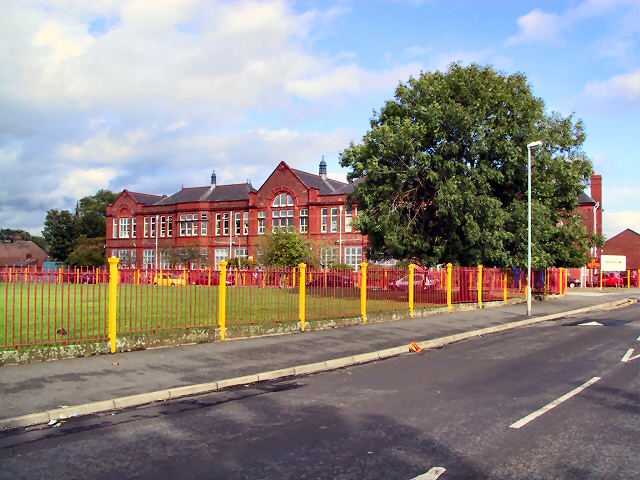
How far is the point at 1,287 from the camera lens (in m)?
12.2

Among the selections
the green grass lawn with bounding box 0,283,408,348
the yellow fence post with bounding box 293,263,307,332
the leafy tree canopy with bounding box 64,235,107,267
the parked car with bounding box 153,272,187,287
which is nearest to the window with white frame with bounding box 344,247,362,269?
the leafy tree canopy with bounding box 64,235,107,267

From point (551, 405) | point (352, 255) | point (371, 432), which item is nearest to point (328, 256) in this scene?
point (352, 255)

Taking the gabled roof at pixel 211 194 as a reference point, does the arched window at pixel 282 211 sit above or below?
below

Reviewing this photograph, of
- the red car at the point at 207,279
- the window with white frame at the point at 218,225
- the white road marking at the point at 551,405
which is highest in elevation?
the window with white frame at the point at 218,225

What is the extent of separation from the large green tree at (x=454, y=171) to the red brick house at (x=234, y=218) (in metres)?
28.5

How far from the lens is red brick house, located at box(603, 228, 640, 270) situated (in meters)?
82.4

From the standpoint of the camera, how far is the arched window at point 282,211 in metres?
64.0

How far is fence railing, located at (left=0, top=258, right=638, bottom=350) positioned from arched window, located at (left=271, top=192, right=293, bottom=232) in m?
41.2

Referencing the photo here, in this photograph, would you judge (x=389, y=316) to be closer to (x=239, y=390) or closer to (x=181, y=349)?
(x=181, y=349)

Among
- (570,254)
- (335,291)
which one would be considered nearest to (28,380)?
→ (335,291)

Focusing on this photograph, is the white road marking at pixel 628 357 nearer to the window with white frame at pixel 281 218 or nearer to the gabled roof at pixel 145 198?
the window with white frame at pixel 281 218

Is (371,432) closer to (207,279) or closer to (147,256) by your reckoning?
(207,279)

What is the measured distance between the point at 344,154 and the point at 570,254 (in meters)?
15.9

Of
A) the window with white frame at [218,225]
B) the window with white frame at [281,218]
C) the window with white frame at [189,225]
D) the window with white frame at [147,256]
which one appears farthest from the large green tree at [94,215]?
the window with white frame at [281,218]
